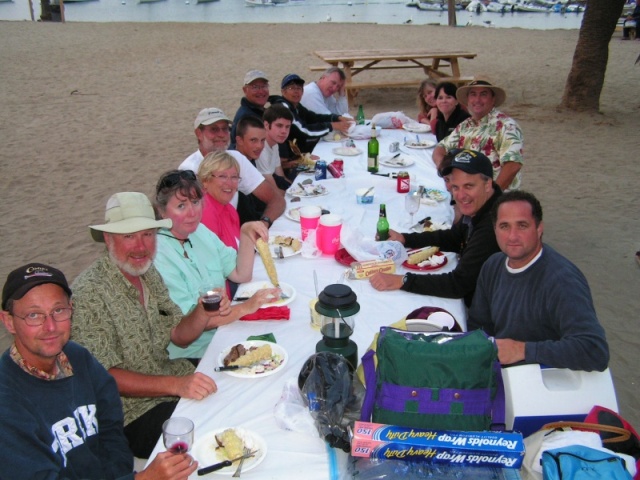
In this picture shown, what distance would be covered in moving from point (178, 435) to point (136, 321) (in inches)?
32.4

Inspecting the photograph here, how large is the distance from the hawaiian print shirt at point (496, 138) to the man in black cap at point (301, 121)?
197 cm

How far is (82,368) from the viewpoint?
7.16 ft

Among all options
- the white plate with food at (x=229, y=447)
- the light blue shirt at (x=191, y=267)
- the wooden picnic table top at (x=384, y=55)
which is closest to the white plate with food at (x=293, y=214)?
the light blue shirt at (x=191, y=267)

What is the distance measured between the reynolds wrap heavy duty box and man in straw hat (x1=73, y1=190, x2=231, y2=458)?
811 millimetres

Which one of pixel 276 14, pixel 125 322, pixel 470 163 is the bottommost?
Result: pixel 125 322

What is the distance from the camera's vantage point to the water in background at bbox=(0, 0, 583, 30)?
38906 millimetres

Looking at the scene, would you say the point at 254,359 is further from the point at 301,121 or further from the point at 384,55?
the point at 384,55

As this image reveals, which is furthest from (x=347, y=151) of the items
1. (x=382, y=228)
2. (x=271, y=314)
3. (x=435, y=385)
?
(x=435, y=385)

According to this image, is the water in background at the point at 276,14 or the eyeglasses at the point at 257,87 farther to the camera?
the water in background at the point at 276,14

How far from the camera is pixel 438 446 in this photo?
6.04 feet

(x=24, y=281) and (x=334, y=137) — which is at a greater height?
(x=24, y=281)

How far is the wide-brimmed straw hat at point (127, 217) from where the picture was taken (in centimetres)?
260

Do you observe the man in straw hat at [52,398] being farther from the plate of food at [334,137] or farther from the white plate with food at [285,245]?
the plate of food at [334,137]

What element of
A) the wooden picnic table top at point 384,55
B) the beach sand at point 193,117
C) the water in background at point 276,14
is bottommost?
the beach sand at point 193,117
